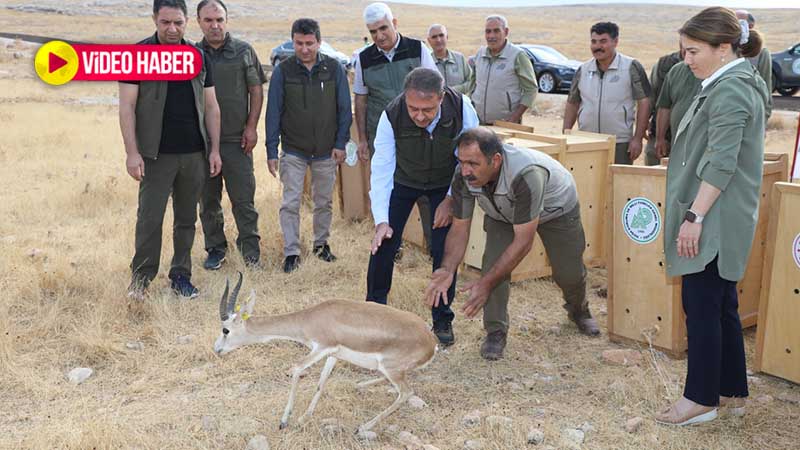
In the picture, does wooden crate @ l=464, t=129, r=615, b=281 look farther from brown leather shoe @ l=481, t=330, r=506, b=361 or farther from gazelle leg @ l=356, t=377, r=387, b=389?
gazelle leg @ l=356, t=377, r=387, b=389

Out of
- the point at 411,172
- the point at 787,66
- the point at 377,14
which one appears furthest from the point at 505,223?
the point at 787,66

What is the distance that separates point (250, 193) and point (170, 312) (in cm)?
149

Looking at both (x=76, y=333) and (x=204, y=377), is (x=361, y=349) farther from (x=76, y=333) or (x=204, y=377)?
(x=76, y=333)

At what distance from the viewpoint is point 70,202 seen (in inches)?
335

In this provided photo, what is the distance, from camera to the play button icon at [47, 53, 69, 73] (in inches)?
794

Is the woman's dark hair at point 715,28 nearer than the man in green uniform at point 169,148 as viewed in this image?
Yes

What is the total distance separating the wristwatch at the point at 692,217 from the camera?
3350 mm

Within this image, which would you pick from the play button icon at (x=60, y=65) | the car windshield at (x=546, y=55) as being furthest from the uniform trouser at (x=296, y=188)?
the car windshield at (x=546, y=55)

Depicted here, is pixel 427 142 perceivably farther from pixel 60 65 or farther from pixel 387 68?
pixel 60 65

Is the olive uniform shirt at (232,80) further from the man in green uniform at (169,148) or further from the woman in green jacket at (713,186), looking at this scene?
the woman in green jacket at (713,186)

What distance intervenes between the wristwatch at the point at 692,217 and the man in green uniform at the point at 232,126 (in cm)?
373

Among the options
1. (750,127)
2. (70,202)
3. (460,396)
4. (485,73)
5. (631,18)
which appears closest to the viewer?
(750,127)

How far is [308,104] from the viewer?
627 cm

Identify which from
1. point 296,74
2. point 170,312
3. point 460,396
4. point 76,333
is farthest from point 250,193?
point 460,396
